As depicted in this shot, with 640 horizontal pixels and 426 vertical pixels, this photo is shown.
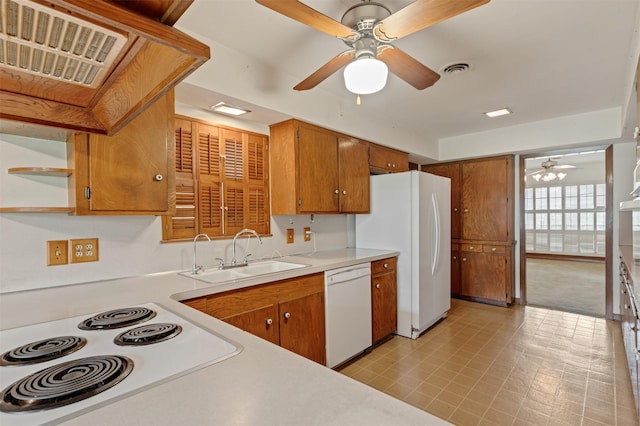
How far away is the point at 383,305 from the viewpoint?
3.02 metres

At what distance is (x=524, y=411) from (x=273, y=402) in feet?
7.00

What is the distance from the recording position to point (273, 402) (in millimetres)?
643

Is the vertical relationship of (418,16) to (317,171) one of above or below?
above

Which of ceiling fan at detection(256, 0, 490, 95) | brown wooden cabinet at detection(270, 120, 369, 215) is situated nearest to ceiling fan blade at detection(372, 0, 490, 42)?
ceiling fan at detection(256, 0, 490, 95)

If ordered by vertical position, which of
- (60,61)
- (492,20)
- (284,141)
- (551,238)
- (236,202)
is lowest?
(551,238)

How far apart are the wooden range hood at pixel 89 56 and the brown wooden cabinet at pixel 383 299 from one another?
2.39 meters

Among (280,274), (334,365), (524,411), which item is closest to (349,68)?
(280,274)

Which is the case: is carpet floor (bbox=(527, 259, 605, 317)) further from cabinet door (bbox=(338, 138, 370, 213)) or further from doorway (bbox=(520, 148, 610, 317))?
cabinet door (bbox=(338, 138, 370, 213))

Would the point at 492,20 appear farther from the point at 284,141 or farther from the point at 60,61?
the point at 60,61

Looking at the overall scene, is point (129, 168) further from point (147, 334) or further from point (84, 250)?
point (147, 334)

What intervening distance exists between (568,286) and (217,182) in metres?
5.96

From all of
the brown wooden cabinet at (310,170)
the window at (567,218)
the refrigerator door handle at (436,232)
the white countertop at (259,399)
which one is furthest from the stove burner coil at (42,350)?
the window at (567,218)

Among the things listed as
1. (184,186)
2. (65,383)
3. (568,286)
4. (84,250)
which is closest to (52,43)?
(65,383)

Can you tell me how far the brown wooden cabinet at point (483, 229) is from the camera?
4176 millimetres
